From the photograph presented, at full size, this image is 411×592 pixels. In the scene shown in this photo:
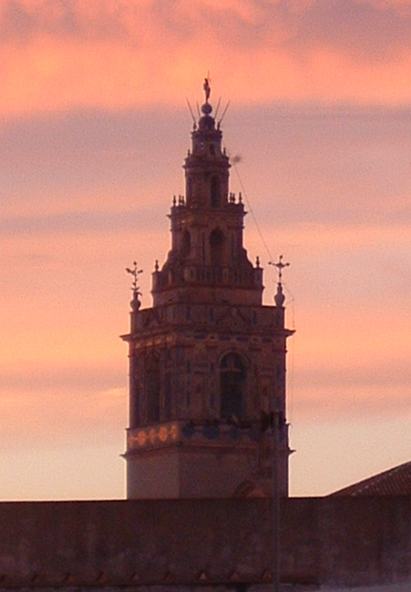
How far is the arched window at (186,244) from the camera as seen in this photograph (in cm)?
16312

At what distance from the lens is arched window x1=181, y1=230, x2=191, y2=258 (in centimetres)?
16312

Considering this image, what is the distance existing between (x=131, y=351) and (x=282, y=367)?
6.21 m

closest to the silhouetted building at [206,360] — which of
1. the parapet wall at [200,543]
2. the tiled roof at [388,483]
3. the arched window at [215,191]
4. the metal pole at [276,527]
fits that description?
the arched window at [215,191]

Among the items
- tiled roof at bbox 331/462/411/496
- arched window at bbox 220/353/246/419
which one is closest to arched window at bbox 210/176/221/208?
arched window at bbox 220/353/246/419

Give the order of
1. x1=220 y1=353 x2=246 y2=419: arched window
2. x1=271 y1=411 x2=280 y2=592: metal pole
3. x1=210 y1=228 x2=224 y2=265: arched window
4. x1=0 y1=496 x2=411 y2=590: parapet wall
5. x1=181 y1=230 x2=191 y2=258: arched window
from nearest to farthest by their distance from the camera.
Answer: x1=271 y1=411 x2=280 y2=592: metal pole
x1=0 y1=496 x2=411 y2=590: parapet wall
x1=210 y1=228 x2=224 y2=265: arched window
x1=181 y1=230 x2=191 y2=258: arched window
x1=220 y1=353 x2=246 y2=419: arched window

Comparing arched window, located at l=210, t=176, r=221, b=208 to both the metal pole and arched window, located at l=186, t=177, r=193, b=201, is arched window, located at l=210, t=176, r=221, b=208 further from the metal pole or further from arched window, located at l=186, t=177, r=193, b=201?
the metal pole

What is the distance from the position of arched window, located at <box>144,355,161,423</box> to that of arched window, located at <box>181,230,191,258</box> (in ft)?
14.9

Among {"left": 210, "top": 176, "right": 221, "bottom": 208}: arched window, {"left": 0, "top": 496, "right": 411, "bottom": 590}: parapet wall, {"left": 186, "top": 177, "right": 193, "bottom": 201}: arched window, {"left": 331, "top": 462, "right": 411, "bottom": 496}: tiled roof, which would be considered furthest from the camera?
{"left": 186, "top": 177, "right": 193, "bottom": 201}: arched window

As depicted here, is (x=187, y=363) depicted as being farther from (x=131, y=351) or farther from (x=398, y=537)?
(x=398, y=537)

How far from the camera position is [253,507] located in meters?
89.0

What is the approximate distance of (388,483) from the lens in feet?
342

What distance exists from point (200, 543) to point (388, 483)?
1600 centimetres

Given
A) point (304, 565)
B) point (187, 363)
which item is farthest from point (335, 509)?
point (187, 363)

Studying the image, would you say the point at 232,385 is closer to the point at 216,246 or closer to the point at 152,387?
the point at 152,387
